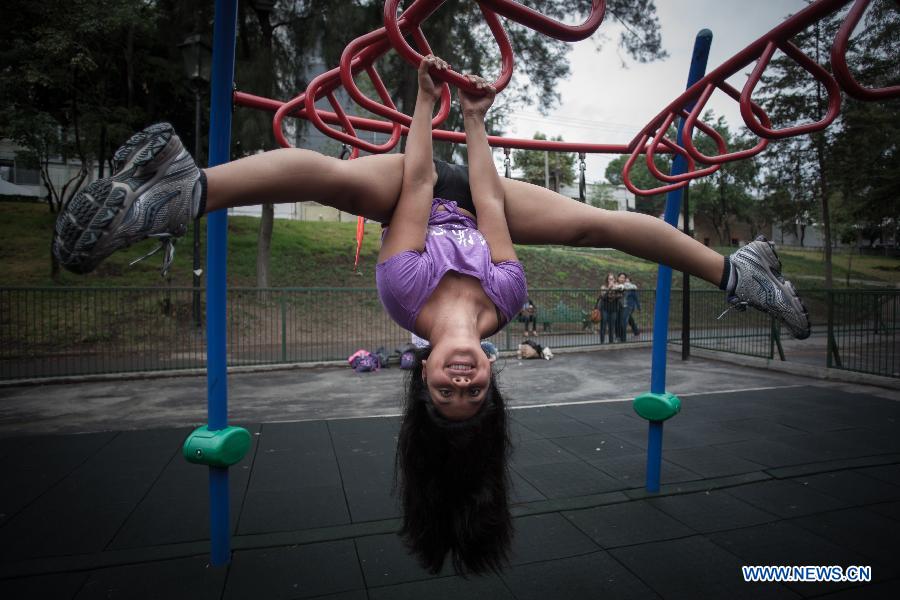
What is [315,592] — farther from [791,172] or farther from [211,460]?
[791,172]

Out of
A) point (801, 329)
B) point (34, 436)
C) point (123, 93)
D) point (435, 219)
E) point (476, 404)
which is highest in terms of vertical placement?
point (123, 93)

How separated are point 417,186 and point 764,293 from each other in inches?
62.9

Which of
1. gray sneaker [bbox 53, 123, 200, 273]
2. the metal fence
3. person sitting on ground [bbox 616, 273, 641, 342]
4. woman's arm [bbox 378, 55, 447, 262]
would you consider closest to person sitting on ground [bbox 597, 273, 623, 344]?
person sitting on ground [bbox 616, 273, 641, 342]

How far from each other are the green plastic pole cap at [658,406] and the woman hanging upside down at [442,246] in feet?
3.83

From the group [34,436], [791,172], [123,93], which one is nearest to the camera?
[34,436]

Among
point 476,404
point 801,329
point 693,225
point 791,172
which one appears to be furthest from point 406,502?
point 693,225

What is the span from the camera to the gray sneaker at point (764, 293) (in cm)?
230

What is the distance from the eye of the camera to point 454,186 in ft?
7.54

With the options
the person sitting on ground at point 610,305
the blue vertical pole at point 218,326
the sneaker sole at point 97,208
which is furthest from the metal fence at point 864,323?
the sneaker sole at point 97,208

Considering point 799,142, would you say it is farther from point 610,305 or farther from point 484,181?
point 484,181

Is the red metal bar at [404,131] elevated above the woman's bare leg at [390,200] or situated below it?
above

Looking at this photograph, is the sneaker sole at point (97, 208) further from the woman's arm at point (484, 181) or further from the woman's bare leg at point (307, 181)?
the woman's arm at point (484, 181)

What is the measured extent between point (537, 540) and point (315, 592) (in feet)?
4.00

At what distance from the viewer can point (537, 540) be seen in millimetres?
2936
